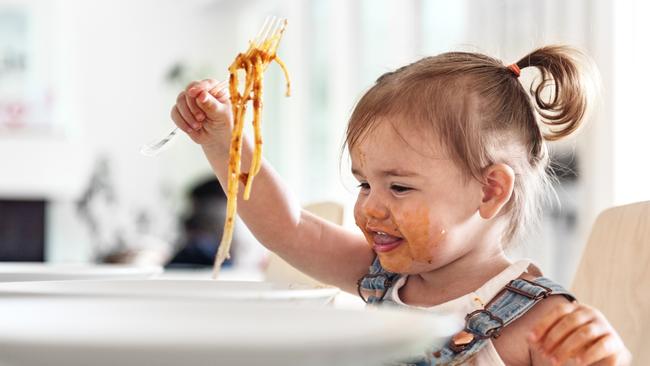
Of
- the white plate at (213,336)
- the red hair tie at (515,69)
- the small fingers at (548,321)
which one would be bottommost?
the small fingers at (548,321)

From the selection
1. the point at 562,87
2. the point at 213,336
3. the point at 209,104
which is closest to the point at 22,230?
the point at 209,104

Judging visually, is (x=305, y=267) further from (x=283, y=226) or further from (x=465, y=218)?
(x=465, y=218)

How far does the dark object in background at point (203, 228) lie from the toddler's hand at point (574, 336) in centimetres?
327

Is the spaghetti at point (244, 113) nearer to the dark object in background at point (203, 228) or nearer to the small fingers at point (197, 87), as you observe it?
the small fingers at point (197, 87)

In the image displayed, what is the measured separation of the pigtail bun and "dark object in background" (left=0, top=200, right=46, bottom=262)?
6.09 m

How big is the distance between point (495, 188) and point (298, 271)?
567 millimetres

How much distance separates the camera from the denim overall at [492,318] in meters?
1.15

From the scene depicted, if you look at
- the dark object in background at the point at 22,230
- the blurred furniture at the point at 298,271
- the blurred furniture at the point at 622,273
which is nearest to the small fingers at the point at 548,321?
the blurred furniture at the point at 622,273

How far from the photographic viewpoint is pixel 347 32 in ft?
18.0

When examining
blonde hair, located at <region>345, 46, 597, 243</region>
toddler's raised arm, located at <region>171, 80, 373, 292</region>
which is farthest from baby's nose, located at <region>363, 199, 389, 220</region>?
toddler's raised arm, located at <region>171, 80, 373, 292</region>

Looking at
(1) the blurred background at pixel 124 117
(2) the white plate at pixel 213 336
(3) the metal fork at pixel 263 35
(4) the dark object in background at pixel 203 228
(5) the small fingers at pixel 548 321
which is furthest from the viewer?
(1) the blurred background at pixel 124 117

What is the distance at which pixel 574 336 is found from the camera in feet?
3.02

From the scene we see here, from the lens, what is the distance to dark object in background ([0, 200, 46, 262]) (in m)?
6.99

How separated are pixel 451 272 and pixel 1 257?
624cm
